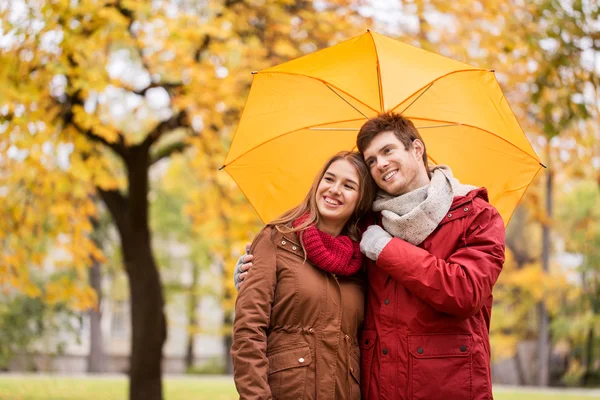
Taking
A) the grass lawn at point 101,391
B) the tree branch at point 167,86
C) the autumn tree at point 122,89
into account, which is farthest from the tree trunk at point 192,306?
the tree branch at point 167,86

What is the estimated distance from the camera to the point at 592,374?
2783 cm

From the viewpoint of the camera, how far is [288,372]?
3.58m

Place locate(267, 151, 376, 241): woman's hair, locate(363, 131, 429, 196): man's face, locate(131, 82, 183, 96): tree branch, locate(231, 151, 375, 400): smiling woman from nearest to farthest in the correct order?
locate(231, 151, 375, 400): smiling woman → locate(363, 131, 429, 196): man's face → locate(267, 151, 376, 241): woman's hair → locate(131, 82, 183, 96): tree branch

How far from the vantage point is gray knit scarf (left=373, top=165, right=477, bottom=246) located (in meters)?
3.63

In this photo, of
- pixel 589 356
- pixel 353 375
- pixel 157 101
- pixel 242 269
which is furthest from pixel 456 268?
pixel 589 356

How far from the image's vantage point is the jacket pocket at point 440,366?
A: 3498 millimetres

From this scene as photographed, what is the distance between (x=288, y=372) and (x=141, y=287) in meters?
7.68

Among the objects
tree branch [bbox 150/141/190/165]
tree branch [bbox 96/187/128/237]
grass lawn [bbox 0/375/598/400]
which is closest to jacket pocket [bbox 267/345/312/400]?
tree branch [bbox 96/187/128/237]

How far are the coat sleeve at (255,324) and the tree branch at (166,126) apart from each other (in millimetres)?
6820

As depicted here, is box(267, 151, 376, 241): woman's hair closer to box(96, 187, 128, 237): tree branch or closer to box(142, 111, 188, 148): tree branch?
box(142, 111, 188, 148): tree branch

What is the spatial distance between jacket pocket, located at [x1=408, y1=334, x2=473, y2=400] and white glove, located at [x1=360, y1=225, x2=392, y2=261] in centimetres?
47

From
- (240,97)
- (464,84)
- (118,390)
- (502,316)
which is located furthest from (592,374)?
(464,84)

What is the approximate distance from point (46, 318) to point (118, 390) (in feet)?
26.6

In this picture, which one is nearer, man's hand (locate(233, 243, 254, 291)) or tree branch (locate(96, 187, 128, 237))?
man's hand (locate(233, 243, 254, 291))
